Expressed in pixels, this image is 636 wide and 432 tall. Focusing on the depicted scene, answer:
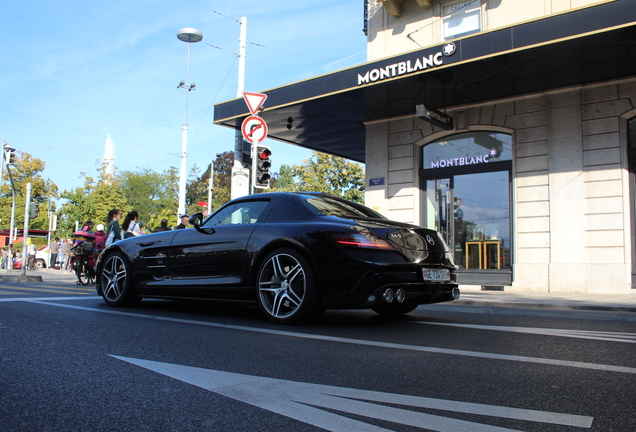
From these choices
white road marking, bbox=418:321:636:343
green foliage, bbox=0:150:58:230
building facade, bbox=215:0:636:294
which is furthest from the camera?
green foliage, bbox=0:150:58:230

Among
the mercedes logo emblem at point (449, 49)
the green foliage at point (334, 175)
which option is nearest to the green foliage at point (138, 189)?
the green foliage at point (334, 175)

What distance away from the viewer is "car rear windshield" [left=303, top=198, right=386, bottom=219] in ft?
17.0

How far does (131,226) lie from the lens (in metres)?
12.1

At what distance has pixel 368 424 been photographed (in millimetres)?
2088

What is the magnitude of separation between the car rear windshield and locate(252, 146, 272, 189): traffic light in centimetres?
501

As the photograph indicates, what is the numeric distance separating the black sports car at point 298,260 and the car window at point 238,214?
1 centimetres

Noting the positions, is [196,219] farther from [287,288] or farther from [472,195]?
[472,195]

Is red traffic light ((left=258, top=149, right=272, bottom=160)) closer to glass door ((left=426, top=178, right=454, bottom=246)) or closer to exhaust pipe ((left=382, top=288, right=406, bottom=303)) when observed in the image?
glass door ((left=426, top=178, right=454, bottom=246))

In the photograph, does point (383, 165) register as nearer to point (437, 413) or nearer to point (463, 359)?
point (463, 359)

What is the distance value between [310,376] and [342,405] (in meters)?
0.59

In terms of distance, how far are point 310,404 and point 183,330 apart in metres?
2.45

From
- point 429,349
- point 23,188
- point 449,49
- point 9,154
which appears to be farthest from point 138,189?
point 429,349

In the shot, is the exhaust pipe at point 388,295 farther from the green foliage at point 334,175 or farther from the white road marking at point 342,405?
the green foliage at point 334,175

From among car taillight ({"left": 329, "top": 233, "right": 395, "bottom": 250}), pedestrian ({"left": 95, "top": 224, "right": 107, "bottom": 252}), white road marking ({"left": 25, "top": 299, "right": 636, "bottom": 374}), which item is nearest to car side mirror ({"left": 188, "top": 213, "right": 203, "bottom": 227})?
white road marking ({"left": 25, "top": 299, "right": 636, "bottom": 374})
